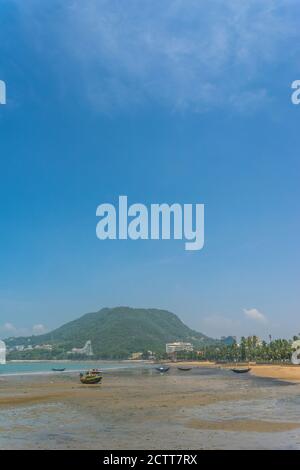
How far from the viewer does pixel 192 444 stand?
20125mm

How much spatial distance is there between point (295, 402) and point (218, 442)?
1901 centimetres

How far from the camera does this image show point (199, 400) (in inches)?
1542

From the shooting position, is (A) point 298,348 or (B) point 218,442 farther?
(A) point 298,348

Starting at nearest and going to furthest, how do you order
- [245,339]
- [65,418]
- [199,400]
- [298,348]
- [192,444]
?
1. [192,444]
2. [65,418]
3. [199,400]
4. [298,348]
5. [245,339]

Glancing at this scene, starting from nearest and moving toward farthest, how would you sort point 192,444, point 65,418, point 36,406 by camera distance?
1. point 192,444
2. point 65,418
3. point 36,406

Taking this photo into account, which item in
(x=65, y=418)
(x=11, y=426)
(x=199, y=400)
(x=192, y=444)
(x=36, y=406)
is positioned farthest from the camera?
(x=199, y=400)

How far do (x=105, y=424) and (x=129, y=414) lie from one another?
14.4 feet

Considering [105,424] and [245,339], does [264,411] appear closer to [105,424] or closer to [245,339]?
[105,424]

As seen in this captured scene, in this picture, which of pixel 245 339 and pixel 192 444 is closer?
pixel 192 444
